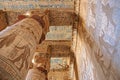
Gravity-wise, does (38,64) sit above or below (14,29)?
below

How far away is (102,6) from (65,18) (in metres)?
2.01

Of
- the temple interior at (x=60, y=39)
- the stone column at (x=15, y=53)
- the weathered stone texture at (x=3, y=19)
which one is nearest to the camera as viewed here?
the stone column at (x=15, y=53)

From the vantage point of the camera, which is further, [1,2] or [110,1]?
[1,2]

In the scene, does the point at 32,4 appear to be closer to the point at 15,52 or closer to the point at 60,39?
the point at 60,39

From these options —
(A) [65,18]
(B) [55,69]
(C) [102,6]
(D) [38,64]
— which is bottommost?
(B) [55,69]

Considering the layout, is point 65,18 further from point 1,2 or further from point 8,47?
point 8,47

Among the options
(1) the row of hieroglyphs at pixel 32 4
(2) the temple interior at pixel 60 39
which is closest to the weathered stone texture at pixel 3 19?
(2) the temple interior at pixel 60 39

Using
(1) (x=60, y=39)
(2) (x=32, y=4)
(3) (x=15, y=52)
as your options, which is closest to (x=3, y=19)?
(2) (x=32, y=4)

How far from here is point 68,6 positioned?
3.69 meters

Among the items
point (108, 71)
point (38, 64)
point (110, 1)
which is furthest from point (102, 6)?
point (38, 64)

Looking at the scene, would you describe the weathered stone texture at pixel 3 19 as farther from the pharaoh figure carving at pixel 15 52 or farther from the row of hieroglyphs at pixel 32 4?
the pharaoh figure carving at pixel 15 52

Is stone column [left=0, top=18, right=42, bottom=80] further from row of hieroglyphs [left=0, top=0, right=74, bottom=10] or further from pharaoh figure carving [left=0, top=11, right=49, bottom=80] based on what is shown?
row of hieroglyphs [left=0, top=0, right=74, bottom=10]

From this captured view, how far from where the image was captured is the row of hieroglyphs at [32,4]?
3.64 meters

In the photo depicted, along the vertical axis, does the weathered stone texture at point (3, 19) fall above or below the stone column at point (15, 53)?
below
